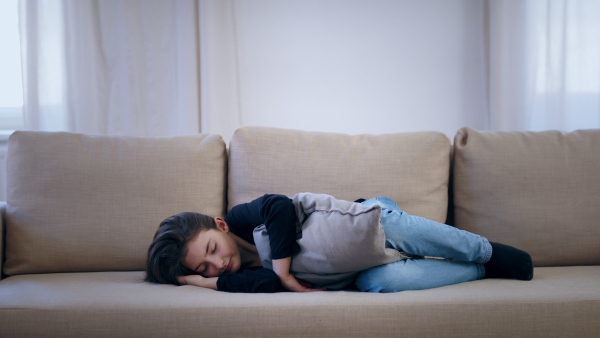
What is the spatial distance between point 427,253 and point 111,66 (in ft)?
6.62

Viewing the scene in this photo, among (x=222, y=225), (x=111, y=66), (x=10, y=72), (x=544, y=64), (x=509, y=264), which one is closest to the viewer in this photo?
(x=509, y=264)

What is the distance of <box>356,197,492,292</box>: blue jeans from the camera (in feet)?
4.56

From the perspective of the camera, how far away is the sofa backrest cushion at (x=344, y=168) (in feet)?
5.84

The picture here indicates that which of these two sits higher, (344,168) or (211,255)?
(344,168)

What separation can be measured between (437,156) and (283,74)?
1187 millimetres

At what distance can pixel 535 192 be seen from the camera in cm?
176

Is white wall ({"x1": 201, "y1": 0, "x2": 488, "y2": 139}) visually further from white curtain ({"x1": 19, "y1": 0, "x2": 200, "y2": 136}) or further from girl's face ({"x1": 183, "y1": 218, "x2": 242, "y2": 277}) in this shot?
girl's face ({"x1": 183, "y1": 218, "x2": 242, "y2": 277})

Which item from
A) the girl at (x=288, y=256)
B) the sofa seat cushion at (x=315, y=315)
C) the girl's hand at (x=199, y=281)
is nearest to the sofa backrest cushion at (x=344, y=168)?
the girl at (x=288, y=256)

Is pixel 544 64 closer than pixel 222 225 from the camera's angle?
No

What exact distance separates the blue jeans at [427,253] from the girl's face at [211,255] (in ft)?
1.29

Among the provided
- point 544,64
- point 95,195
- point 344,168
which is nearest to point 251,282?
point 344,168

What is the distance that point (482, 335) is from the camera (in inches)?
47.5

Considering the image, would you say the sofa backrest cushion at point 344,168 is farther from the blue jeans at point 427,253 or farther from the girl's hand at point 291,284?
the girl's hand at point 291,284

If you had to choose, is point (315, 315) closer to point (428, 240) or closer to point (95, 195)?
point (428, 240)
